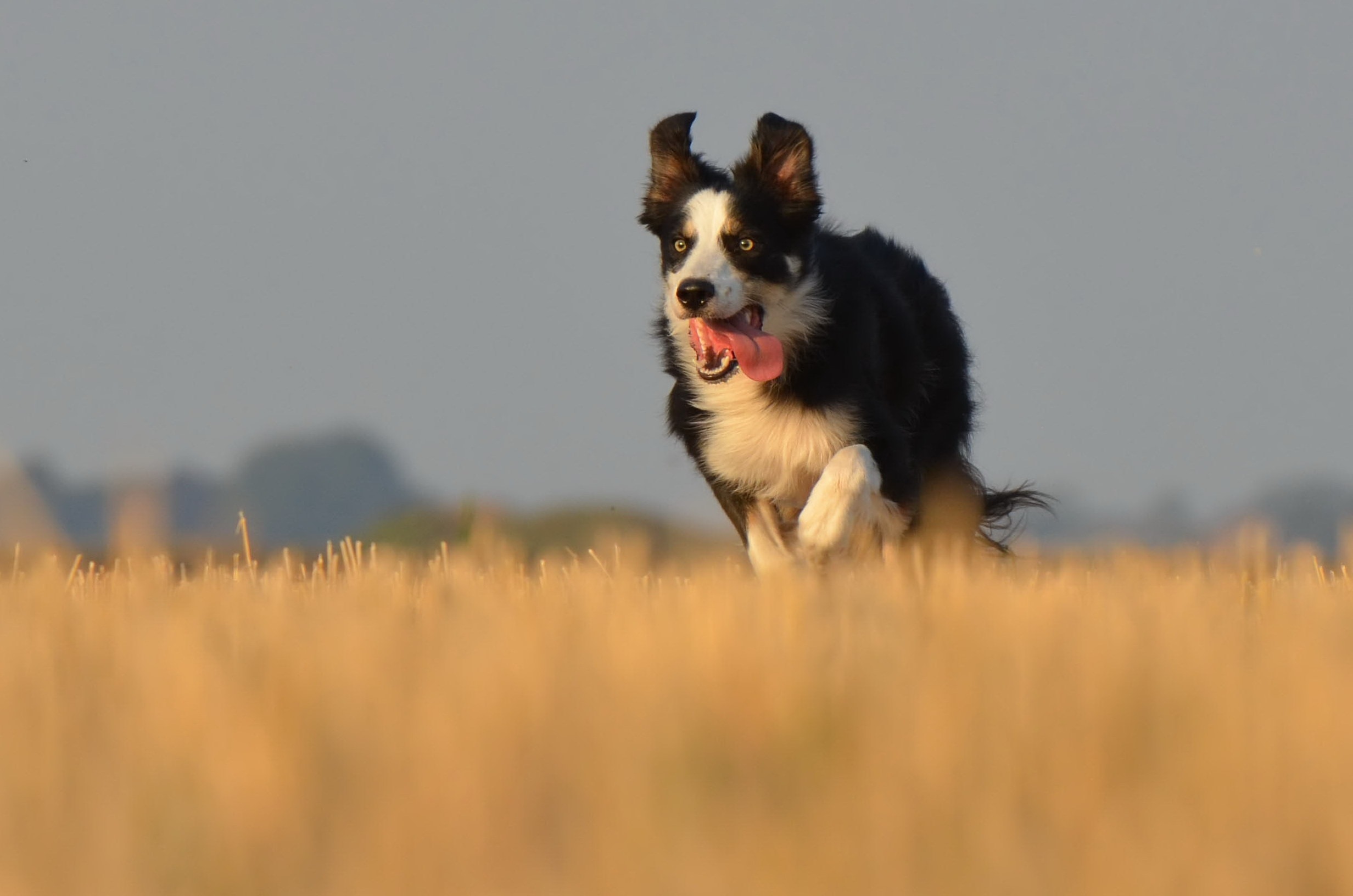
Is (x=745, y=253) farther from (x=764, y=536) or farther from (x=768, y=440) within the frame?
(x=764, y=536)

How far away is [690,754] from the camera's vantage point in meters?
2.15

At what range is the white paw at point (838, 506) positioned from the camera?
213 inches

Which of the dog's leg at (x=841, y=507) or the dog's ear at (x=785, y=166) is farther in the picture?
the dog's ear at (x=785, y=166)

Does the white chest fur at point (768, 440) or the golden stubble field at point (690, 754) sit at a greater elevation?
the white chest fur at point (768, 440)

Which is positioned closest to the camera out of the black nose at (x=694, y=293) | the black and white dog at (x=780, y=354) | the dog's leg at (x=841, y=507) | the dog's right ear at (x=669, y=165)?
the dog's leg at (x=841, y=507)

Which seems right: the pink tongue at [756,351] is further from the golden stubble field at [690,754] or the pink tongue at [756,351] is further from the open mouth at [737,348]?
the golden stubble field at [690,754]

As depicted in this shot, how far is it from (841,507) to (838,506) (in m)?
0.01

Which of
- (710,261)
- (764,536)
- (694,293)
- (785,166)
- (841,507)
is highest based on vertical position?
(785,166)

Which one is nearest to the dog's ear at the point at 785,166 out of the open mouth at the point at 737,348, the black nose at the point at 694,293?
the open mouth at the point at 737,348

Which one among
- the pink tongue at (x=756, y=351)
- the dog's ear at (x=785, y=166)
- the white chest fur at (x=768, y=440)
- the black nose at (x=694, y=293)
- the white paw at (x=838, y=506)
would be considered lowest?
the white paw at (x=838, y=506)

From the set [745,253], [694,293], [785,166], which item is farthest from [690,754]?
[785,166]

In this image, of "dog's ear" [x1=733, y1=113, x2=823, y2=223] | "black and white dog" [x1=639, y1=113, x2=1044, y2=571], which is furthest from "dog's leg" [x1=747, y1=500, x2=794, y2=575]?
"dog's ear" [x1=733, y1=113, x2=823, y2=223]

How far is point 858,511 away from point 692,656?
9.47ft

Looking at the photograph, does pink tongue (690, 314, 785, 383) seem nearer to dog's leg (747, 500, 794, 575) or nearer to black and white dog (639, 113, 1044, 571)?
black and white dog (639, 113, 1044, 571)
